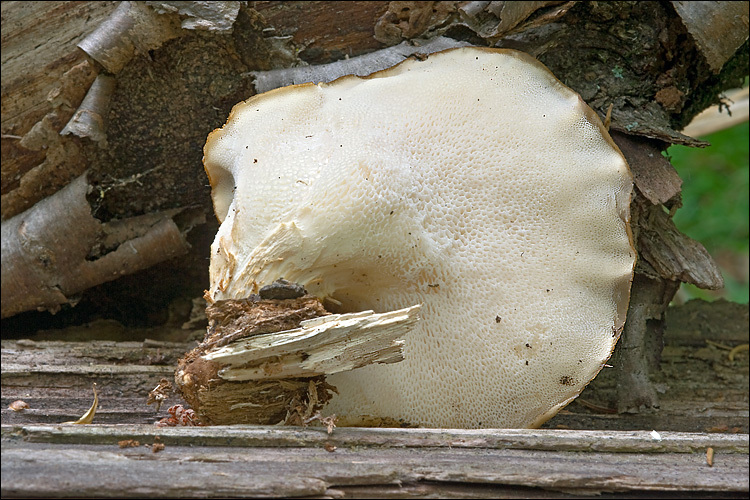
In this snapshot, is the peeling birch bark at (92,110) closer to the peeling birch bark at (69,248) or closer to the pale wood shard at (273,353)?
the peeling birch bark at (69,248)

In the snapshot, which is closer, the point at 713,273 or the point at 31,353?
the point at 713,273

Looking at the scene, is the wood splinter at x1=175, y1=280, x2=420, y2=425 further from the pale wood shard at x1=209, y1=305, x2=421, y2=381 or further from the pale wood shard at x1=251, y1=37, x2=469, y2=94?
the pale wood shard at x1=251, y1=37, x2=469, y2=94

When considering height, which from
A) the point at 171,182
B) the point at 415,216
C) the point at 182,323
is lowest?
the point at 182,323

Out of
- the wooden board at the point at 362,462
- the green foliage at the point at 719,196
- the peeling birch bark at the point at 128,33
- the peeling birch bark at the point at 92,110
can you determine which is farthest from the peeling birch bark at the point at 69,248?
the green foliage at the point at 719,196

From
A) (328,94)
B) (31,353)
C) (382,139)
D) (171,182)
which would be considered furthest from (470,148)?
(31,353)

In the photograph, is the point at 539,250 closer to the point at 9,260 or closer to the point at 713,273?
the point at 713,273

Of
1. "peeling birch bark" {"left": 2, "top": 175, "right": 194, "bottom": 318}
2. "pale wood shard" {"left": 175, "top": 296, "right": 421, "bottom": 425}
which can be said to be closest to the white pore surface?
"pale wood shard" {"left": 175, "top": 296, "right": 421, "bottom": 425}
